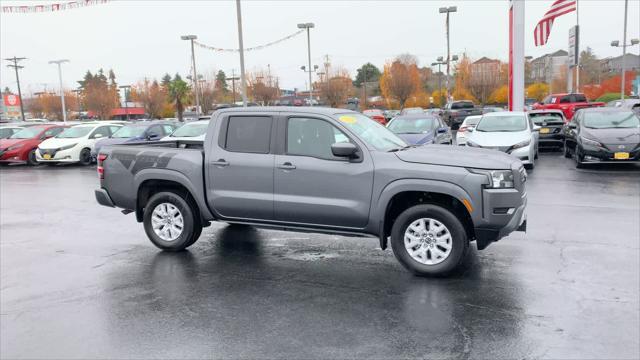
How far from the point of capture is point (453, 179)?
572cm

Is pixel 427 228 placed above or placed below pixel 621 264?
above

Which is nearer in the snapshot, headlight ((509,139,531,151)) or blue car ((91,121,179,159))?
headlight ((509,139,531,151))

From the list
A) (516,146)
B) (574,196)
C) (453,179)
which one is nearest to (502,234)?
(453,179)

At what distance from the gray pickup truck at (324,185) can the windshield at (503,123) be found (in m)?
9.59

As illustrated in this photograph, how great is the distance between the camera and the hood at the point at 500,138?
14.5 metres

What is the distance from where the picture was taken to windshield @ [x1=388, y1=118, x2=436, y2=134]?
1639 cm

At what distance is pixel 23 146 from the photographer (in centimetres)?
2148

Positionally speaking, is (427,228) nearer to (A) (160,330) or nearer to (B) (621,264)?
(B) (621,264)

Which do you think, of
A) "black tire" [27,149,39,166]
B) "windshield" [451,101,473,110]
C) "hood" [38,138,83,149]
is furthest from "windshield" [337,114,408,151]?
"windshield" [451,101,473,110]

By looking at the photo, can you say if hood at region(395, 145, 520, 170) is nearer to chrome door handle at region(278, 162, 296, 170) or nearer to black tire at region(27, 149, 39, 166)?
chrome door handle at region(278, 162, 296, 170)

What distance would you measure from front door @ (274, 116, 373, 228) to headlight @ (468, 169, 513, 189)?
3.99ft

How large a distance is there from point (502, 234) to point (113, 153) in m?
5.17

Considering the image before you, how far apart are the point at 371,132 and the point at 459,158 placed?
1180 millimetres

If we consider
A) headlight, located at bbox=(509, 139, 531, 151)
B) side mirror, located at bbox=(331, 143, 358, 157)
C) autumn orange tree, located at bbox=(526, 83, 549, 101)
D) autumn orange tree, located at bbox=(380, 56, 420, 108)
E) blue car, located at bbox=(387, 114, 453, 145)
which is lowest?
headlight, located at bbox=(509, 139, 531, 151)
